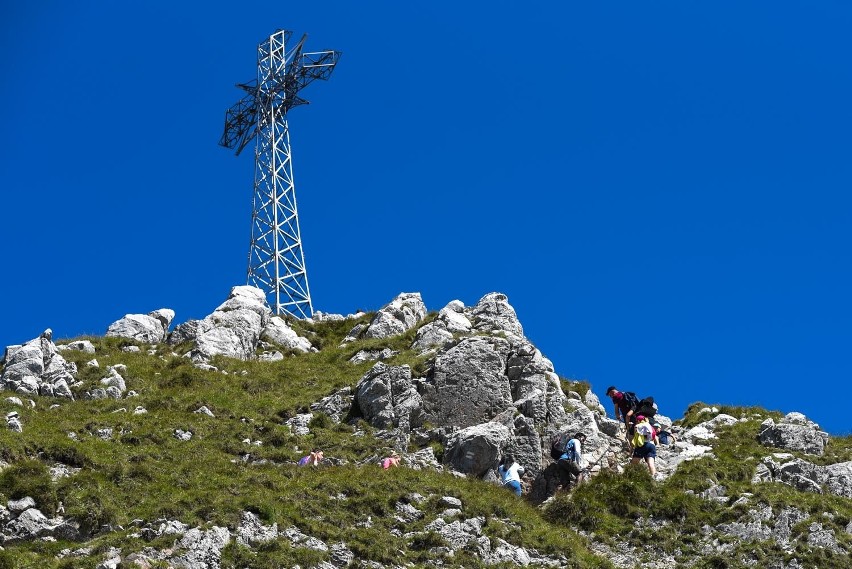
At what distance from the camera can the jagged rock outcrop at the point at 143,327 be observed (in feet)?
185

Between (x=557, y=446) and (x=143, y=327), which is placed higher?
(x=143, y=327)

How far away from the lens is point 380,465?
39.6 m

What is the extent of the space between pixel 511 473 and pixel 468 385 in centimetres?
552

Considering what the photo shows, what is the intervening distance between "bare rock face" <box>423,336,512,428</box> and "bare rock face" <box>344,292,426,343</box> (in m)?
10.1

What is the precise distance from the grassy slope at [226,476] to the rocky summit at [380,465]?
88mm

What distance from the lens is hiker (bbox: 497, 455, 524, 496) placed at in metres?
39.0

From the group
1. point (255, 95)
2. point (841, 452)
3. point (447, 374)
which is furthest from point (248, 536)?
point (255, 95)

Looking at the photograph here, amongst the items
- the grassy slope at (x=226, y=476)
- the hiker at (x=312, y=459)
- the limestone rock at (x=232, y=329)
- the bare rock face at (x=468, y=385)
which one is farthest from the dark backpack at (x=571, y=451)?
the limestone rock at (x=232, y=329)

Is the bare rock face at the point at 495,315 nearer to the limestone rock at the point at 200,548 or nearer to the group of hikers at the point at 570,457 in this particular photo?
the group of hikers at the point at 570,457

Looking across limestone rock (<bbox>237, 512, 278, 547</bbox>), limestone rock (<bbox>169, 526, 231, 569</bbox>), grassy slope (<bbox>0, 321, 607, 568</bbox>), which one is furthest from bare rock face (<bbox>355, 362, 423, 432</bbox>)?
limestone rock (<bbox>169, 526, 231, 569</bbox>)

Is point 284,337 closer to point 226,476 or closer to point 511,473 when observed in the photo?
point 511,473

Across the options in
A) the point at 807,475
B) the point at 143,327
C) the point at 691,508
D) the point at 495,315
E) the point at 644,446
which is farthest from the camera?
the point at 143,327

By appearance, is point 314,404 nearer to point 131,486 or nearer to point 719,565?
point 131,486

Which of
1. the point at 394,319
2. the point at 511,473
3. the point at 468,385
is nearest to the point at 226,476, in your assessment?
the point at 511,473
